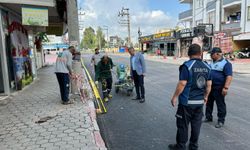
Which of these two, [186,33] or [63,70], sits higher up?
[186,33]

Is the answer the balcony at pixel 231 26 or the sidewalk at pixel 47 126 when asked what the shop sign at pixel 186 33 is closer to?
the balcony at pixel 231 26

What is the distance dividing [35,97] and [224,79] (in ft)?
20.9

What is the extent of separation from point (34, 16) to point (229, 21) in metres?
28.0

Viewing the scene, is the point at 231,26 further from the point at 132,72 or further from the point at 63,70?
the point at 63,70

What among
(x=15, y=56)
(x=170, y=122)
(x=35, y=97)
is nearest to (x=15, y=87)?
(x=15, y=56)

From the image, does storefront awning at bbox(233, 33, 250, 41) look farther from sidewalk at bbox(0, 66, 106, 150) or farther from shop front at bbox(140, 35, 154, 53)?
sidewalk at bbox(0, 66, 106, 150)

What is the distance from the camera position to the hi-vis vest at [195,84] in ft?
12.4

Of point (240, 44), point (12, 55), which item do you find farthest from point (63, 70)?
point (240, 44)

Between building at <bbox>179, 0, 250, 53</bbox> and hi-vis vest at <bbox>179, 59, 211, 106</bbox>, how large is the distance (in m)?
23.1

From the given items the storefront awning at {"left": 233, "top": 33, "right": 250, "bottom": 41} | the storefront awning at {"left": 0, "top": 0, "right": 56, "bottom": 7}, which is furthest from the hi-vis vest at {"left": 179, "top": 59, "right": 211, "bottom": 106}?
the storefront awning at {"left": 233, "top": 33, "right": 250, "bottom": 41}

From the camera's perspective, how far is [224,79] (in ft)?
17.0

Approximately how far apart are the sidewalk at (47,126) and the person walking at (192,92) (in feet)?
4.99

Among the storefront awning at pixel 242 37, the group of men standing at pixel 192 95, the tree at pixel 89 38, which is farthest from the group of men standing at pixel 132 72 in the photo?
the tree at pixel 89 38

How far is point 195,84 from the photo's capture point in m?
3.87
